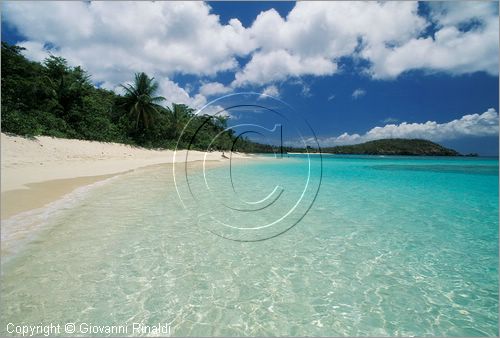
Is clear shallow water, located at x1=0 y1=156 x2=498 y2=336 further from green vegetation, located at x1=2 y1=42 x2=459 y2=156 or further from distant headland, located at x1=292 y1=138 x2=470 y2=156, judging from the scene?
distant headland, located at x1=292 y1=138 x2=470 y2=156

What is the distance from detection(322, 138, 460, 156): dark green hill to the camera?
17925 cm

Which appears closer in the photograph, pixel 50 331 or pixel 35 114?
pixel 50 331

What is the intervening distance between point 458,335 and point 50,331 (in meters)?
5.66

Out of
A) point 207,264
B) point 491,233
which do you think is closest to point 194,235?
point 207,264

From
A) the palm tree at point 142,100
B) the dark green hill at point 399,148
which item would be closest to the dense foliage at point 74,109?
the palm tree at point 142,100

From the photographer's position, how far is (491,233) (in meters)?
9.02

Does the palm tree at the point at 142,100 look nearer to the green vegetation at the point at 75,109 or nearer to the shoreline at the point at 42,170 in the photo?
the green vegetation at the point at 75,109

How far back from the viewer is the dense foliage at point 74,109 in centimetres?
2197

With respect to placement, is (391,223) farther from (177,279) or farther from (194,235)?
(177,279)

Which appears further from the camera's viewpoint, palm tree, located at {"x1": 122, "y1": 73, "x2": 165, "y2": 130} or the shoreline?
palm tree, located at {"x1": 122, "y1": 73, "x2": 165, "y2": 130}

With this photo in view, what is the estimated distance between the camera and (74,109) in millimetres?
30141

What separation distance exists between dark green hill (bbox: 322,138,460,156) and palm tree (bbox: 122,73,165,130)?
153415mm

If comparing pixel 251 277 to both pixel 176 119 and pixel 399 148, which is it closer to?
pixel 176 119

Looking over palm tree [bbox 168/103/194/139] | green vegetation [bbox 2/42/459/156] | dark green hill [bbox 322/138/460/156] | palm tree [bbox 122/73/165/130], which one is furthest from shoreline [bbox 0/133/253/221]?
dark green hill [bbox 322/138/460/156]
